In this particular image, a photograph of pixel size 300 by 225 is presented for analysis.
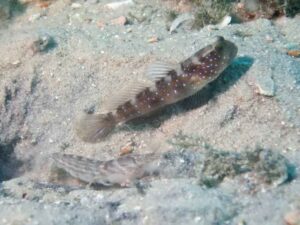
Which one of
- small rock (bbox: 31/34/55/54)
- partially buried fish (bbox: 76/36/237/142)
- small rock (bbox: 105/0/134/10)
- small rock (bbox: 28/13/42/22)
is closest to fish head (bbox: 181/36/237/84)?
partially buried fish (bbox: 76/36/237/142)

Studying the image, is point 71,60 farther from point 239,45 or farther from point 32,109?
point 239,45

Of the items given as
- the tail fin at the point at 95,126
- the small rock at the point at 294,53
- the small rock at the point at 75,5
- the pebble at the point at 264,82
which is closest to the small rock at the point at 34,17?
the small rock at the point at 75,5

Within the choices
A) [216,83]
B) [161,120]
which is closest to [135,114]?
[161,120]

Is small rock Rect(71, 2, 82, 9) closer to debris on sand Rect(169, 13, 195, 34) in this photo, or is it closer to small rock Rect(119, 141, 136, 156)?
debris on sand Rect(169, 13, 195, 34)

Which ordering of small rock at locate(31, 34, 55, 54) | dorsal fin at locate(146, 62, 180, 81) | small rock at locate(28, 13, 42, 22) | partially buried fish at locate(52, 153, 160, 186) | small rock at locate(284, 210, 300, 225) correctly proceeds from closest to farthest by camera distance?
small rock at locate(284, 210, 300, 225) < partially buried fish at locate(52, 153, 160, 186) < dorsal fin at locate(146, 62, 180, 81) < small rock at locate(31, 34, 55, 54) < small rock at locate(28, 13, 42, 22)

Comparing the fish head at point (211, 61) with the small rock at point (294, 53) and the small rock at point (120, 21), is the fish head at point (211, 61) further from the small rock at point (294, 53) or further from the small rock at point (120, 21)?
the small rock at point (120, 21)
